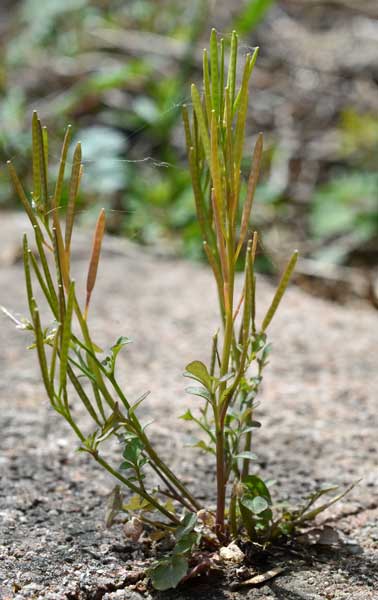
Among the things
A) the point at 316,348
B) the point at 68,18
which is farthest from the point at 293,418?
the point at 68,18

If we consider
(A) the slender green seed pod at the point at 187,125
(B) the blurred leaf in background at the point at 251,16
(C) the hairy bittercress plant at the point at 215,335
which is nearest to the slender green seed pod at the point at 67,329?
(C) the hairy bittercress plant at the point at 215,335

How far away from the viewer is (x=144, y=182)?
11.1 feet

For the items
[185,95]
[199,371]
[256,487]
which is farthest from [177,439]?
[185,95]

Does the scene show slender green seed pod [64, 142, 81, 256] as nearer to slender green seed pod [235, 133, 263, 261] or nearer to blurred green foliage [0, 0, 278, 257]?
slender green seed pod [235, 133, 263, 261]

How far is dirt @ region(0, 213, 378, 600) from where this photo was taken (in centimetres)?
88

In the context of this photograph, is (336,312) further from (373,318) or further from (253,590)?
(253,590)

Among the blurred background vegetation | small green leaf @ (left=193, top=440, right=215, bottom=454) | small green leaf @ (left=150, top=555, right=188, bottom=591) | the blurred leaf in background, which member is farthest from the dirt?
the blurred leaf in background

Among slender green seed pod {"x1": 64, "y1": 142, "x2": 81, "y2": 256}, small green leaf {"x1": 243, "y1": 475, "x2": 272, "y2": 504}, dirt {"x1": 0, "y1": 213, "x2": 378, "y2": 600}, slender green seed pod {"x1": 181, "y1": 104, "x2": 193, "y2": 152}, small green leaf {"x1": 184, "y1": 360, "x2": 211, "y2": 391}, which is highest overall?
slender green seed pod {"x1": 181, "y1": 104, "x2": 193, "y2": 152}

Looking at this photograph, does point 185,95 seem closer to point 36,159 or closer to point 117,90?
point 117,90

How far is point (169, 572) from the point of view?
83cm

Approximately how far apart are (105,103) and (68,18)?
70 centimetres

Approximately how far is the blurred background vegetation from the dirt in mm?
602

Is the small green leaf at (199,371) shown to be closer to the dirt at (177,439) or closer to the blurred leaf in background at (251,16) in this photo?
the dirt at (177,439)

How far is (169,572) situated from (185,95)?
2446 millimetres
